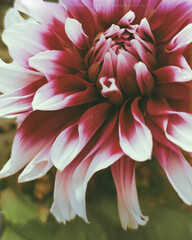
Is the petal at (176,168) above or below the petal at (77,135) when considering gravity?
below

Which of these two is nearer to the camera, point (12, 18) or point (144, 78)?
point (144, 78)

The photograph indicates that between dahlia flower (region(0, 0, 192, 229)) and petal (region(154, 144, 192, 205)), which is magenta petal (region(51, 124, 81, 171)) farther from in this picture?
petal (region(154, 144, 192, 205))

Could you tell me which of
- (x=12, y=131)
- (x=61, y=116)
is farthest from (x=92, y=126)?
(x=12, y=131)

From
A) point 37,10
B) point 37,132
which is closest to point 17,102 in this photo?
point 37,132

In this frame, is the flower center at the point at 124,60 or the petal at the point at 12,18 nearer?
the flower center at the point at 124,60

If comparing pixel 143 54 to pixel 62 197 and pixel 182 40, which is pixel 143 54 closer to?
pixel 182 40

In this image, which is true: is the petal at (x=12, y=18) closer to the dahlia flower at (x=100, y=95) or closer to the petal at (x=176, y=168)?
the dahlia flower at (x=100, y=95)

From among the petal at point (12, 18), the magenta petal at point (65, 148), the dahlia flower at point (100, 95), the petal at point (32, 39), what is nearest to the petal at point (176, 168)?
the dahlia flower at point (100, 95)
